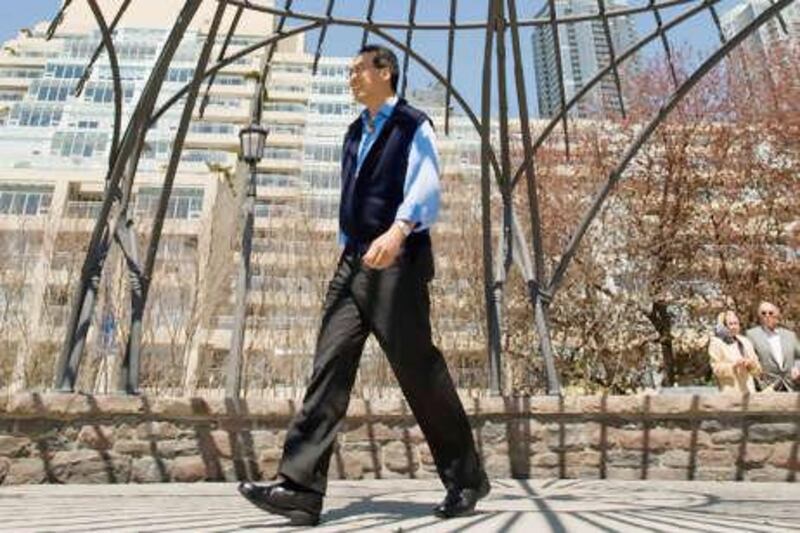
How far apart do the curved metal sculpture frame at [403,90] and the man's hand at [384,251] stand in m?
1.97

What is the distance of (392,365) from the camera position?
2.29 metres

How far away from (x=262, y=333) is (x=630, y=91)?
37.5 ft

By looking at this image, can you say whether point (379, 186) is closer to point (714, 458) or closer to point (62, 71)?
point (714, 458)

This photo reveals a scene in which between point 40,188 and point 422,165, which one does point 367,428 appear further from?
point 40,188

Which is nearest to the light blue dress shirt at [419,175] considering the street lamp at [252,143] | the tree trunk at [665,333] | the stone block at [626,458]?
the stone block at [626,458]

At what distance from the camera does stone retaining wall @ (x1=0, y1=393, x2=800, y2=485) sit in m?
3.91

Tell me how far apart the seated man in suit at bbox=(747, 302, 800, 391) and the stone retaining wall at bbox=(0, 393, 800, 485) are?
4.25 feet

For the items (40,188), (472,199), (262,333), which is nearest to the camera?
(262,333)

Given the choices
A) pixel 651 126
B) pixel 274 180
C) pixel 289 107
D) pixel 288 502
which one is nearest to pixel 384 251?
pixel 288 502

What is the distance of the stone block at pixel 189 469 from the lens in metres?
4.00

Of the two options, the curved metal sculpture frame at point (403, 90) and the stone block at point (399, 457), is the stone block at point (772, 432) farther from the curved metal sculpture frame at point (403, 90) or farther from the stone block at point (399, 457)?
the stone block at point (399, 457)

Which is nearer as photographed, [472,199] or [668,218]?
[668,218]

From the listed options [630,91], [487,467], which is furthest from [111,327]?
[630,91]

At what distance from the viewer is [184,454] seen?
159 inches
